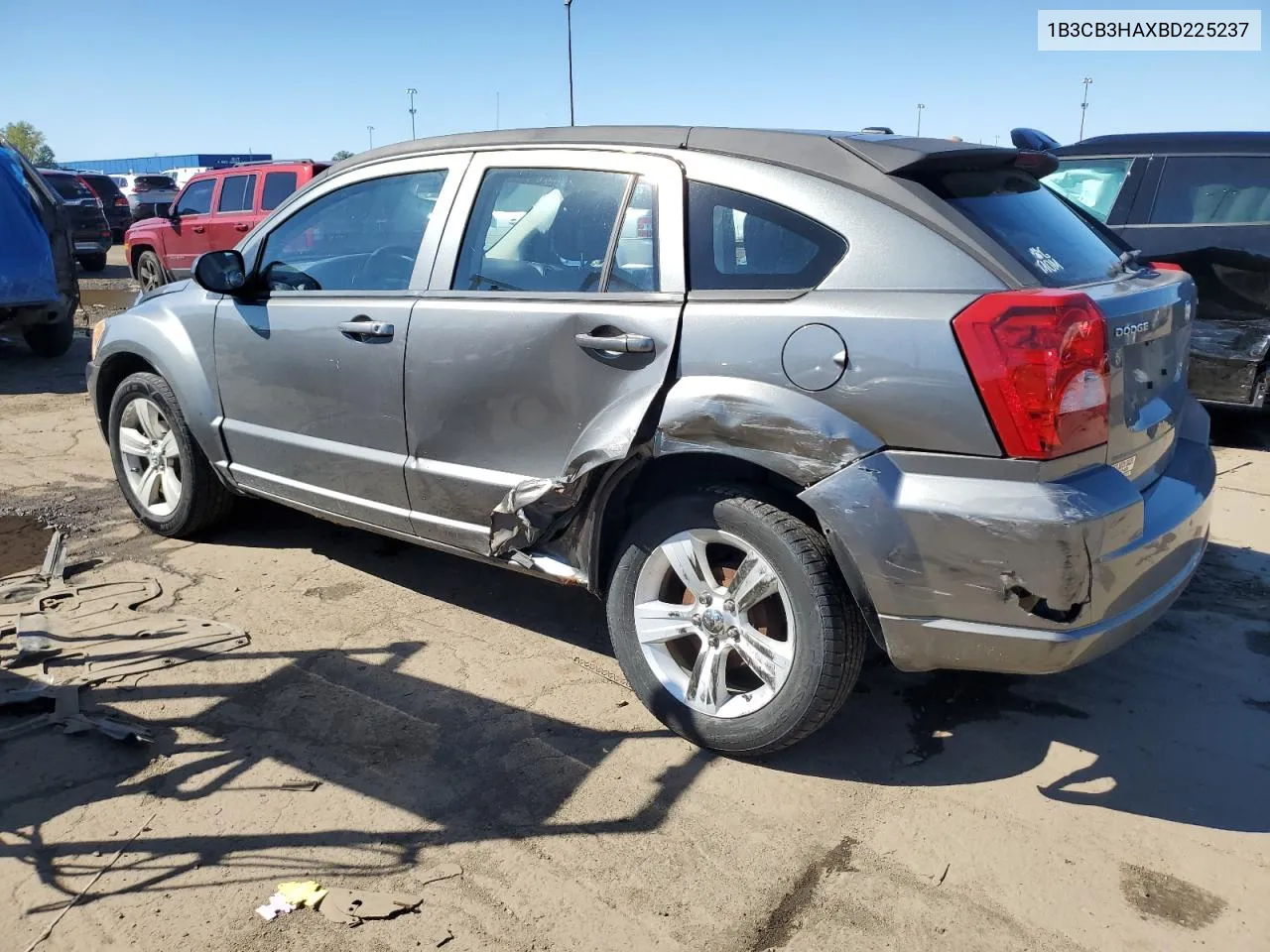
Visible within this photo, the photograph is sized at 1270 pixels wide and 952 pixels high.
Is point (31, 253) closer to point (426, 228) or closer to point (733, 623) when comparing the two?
point (426, 228)

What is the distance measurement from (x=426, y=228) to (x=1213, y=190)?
17.3 ft

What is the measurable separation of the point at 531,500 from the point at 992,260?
1.54 meters

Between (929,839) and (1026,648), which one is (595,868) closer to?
(929,839)

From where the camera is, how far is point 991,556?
2.45m

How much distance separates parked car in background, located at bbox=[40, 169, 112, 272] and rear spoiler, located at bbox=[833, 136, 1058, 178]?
17991 millimetres

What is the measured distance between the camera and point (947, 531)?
2.47m

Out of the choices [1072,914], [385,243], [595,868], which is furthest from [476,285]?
[1072,914]

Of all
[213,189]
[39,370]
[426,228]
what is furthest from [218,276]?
[213,189]

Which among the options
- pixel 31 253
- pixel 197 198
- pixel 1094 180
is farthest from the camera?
pixel 197 198

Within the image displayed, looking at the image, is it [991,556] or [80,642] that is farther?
[80,642]

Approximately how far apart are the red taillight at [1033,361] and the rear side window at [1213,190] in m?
4.74

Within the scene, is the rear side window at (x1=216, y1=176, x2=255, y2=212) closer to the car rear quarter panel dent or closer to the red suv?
the red suv

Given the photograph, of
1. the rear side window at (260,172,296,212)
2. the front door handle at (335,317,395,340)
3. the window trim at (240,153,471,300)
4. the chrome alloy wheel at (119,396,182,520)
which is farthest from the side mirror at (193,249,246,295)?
the rear side window at (260,172,296,212)

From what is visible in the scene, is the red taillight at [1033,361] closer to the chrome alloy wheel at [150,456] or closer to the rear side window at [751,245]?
the rear side window at [751,245]
